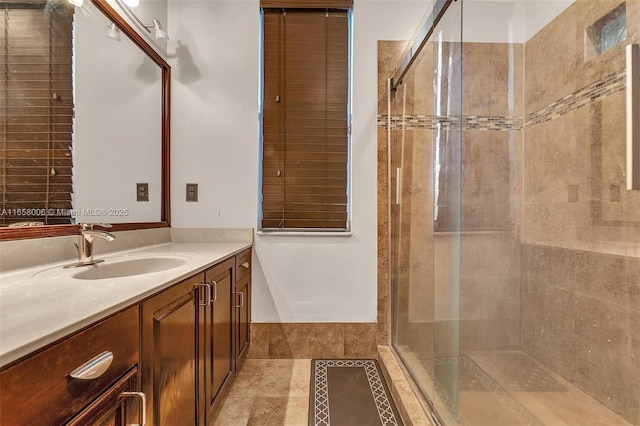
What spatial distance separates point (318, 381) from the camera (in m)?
1.69

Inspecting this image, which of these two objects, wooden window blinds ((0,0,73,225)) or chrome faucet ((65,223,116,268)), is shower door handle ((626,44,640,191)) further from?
wooden window blinds ((0,0,73,225))

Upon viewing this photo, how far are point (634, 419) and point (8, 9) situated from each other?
2.79 m

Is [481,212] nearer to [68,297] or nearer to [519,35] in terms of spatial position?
[519,35]

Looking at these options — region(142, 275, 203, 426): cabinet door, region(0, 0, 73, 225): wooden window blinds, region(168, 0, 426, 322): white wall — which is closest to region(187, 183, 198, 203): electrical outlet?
region(168, 0, 426, 322): white wall

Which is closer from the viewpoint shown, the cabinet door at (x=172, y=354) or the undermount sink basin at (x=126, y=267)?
the cabinet door at (x=172, y=354)

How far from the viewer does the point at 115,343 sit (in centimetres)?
64

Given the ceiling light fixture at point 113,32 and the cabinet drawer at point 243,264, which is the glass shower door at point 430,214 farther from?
the ceiling light fixture at point 113,32

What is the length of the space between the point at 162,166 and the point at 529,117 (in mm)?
2248

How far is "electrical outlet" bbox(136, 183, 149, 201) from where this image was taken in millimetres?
1661

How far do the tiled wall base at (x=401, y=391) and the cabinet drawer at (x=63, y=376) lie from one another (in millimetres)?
1209

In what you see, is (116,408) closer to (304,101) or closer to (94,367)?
(94,367)

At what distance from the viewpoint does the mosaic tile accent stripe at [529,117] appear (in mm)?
1289

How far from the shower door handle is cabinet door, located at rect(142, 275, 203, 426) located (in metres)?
1.48

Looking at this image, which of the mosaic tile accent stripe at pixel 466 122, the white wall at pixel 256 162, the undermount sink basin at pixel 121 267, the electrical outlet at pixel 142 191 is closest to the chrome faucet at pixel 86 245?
the undermount sink basin at pixel 121 267
